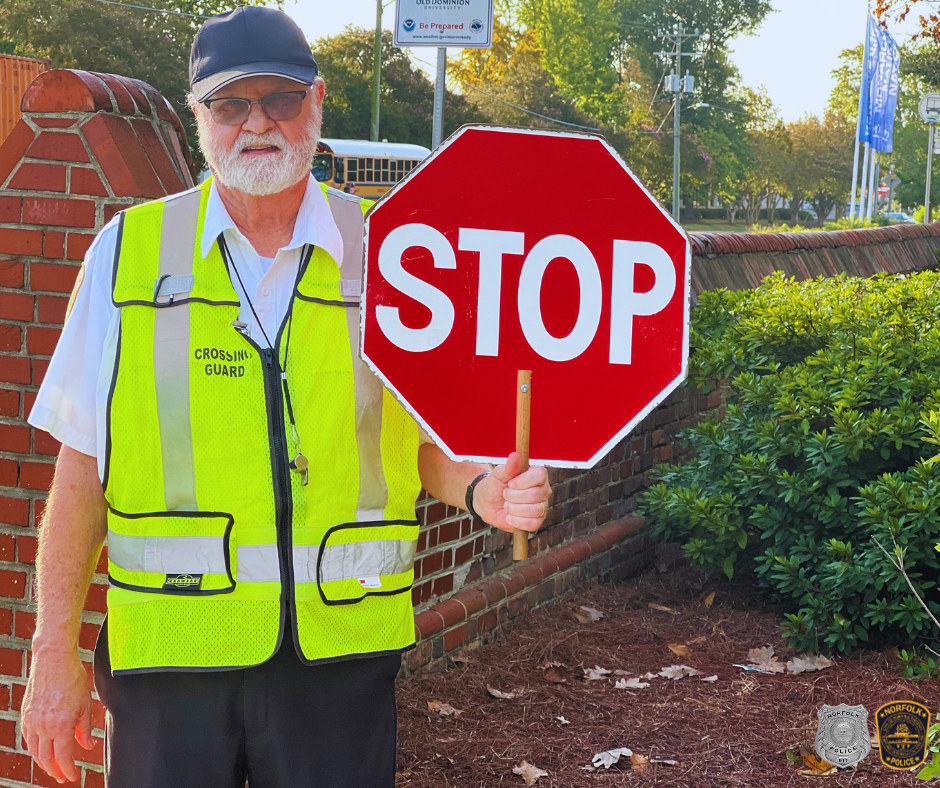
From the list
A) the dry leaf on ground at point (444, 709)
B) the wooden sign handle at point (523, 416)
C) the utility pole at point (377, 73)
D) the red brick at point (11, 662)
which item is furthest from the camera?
the utility pole at point (377, 73)

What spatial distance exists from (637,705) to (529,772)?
63cm

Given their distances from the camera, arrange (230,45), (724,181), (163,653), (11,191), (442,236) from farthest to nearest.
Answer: (724,181) → (11,191) → (230,45) → (163,653) → (442,236)

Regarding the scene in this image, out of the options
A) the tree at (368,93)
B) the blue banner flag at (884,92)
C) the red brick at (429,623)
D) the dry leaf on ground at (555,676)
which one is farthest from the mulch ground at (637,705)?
the tree at (368,93)

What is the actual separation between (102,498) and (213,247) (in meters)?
0.57

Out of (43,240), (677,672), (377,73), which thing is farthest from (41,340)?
(377,73)

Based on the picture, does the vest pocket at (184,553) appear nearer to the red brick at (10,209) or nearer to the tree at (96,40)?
the red brick at (10,209)

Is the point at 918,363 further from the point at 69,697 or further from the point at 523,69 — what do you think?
the point at 523,69

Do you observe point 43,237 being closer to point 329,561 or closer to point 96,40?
point 329,561

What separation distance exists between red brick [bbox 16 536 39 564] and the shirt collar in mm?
1510

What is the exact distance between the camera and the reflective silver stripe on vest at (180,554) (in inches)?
82.3

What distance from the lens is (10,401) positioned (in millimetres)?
3229

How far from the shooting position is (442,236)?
1911mm

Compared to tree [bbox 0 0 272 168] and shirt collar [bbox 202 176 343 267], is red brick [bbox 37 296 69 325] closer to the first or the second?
shirt collar [bbox 202 176 343 267]

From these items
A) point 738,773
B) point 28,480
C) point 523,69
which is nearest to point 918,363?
point 738,773
